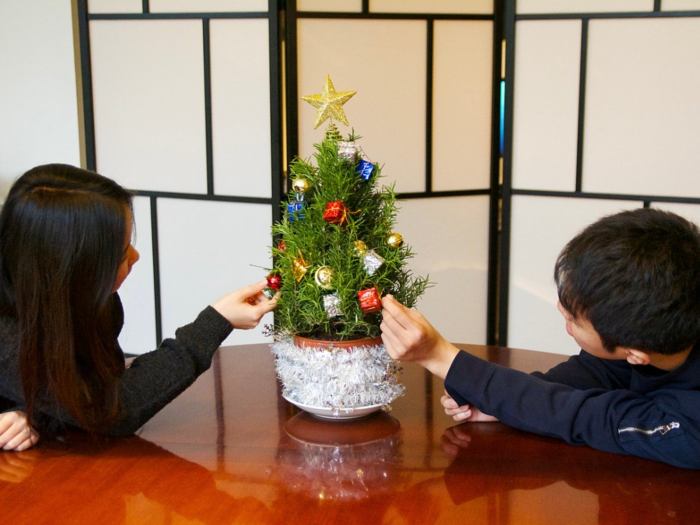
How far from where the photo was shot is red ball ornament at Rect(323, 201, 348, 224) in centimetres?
128

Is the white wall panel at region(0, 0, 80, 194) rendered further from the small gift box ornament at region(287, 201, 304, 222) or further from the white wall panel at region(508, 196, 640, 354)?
the small gift box ornament at region(287, 201, 304, 222)

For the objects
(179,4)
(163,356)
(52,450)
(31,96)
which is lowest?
(52,450)

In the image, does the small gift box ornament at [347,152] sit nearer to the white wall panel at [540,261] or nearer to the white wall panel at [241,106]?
the white wall panel at [241,106]

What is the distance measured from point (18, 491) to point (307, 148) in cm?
200

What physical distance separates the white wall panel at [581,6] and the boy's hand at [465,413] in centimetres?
193

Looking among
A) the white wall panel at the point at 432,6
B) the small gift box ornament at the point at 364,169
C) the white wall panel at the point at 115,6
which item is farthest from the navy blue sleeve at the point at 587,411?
the white wall panel at the point at 115,6

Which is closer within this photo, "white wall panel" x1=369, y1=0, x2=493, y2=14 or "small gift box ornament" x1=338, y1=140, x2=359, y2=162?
"small gift box ornament" x1=338, y1=140, x2=359, y2=162

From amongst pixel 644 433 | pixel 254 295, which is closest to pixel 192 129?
pixel 254 295

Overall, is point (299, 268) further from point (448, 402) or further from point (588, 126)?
point (588, 126)

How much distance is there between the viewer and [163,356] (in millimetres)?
1406

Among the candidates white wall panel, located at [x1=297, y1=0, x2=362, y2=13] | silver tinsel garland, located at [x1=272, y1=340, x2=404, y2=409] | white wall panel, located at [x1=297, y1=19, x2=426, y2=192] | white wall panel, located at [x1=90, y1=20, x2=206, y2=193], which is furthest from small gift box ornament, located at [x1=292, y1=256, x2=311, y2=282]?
white wall panel, located at [x1=90, y1=20, x2=206, y2=193]

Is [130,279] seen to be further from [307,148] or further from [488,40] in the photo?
[488,40]

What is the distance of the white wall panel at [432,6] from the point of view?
295 centimetres

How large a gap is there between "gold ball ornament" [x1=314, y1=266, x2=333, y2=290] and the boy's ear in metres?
0.44
